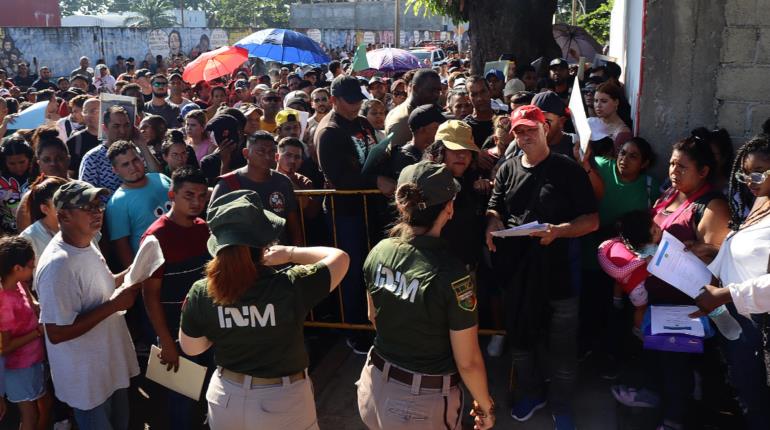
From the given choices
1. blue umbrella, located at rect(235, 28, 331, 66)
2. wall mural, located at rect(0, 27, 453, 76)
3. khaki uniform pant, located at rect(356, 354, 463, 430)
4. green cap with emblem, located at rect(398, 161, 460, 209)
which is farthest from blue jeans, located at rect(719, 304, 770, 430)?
wall mural, located at rect(0, 27, 453, 76)

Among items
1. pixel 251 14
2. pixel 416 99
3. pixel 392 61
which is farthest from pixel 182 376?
pixel 251 14

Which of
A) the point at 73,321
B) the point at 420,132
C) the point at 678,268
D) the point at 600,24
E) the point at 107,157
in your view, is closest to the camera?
the point at 73,321

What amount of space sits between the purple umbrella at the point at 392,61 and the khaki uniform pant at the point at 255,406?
12.2 metres

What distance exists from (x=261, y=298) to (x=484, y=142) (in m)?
3.63

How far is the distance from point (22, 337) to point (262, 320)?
1941 mm

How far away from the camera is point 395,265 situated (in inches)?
122

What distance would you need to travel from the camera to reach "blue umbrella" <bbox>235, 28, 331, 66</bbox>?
39.8 ft

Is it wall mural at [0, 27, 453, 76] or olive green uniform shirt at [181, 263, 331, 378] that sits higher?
wall mural at [0, 27, 453, 76]

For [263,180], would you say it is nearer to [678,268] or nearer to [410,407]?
[410,407]

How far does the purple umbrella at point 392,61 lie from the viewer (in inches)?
581

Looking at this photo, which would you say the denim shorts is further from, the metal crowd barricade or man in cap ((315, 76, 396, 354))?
man in cap ((315, 76, 396, 354))

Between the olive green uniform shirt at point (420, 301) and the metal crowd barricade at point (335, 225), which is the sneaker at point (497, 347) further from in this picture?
the olive green uniform shirt at point (420, 301)

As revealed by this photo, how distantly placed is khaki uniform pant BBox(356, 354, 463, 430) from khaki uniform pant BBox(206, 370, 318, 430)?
1.22 feet

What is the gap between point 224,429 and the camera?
10.1ft
